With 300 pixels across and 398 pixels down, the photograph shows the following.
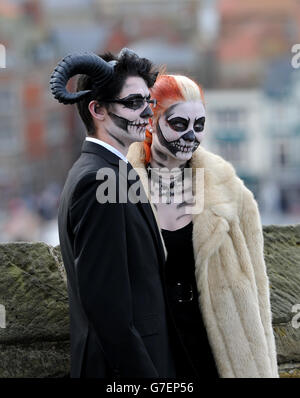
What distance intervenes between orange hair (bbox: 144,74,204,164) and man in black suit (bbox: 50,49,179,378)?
0.96 feet

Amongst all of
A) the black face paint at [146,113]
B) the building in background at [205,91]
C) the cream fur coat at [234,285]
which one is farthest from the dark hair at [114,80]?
the building in background at [205,91]

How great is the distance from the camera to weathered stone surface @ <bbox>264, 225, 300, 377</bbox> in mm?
3703

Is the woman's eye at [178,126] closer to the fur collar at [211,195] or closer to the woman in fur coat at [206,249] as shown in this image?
the woman in fur coat at [206,249]

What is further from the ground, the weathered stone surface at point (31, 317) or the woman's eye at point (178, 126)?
the woman's eye at point (178, 126)

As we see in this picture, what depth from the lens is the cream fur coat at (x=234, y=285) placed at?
323 centimetres

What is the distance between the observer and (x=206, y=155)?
3473 mm

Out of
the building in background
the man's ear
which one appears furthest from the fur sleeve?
the building in background

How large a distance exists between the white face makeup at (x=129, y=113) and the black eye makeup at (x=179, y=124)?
35cm

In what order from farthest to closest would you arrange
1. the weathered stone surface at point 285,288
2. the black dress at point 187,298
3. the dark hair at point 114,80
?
the weathered stone surface at point 285,288 < the black dress at point 187,298 < the dark hair at point 114,80

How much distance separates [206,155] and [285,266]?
67 cm
